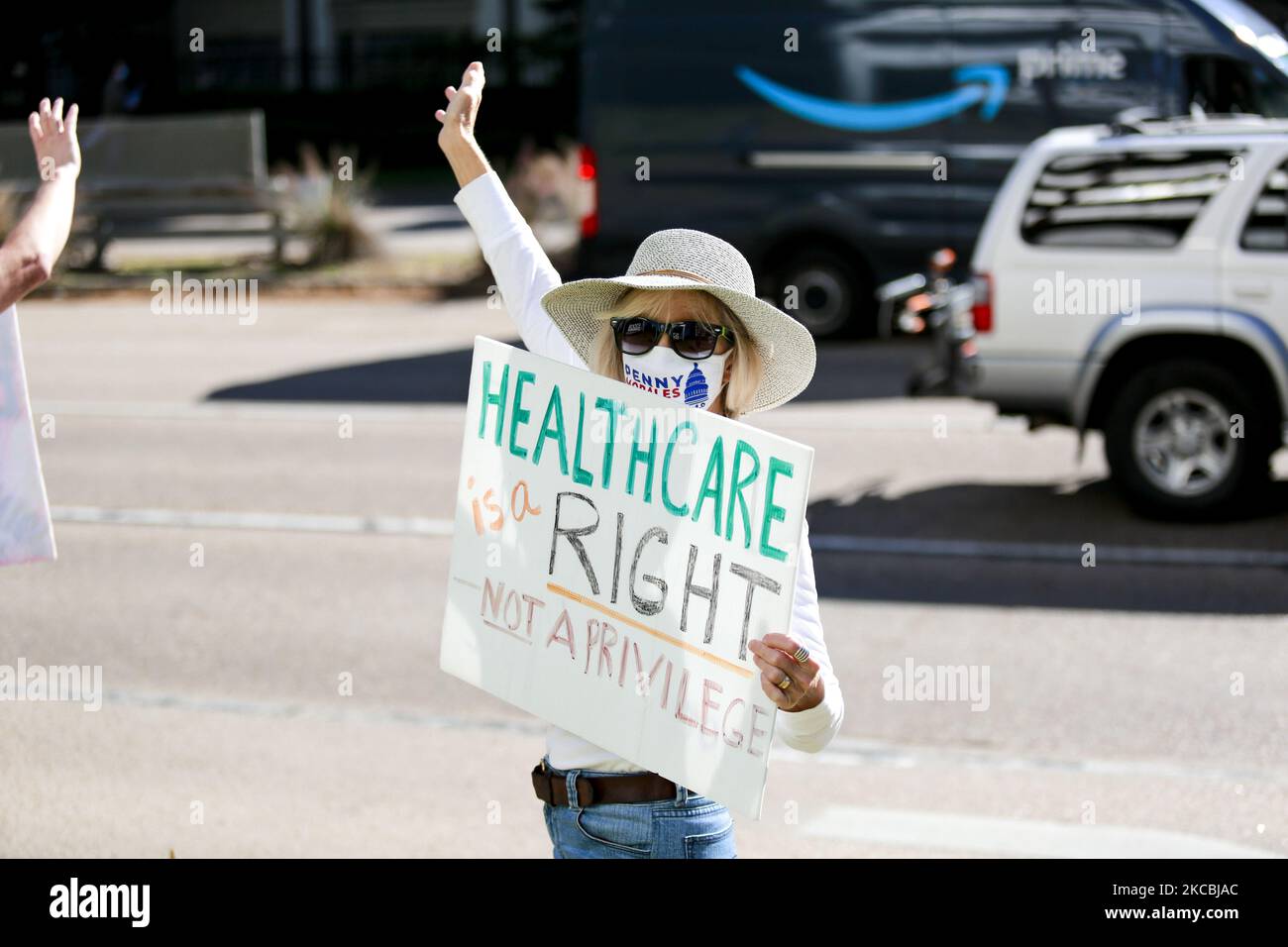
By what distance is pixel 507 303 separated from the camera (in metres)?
3.90

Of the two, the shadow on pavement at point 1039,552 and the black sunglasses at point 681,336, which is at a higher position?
the black sunglasses at point 681,336

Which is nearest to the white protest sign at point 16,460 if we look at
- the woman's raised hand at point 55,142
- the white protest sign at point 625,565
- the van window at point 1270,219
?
the woman's raised hand at point 55,142

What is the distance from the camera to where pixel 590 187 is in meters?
16.7

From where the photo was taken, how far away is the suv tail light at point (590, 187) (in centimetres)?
1659

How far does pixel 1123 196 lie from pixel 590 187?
742cm

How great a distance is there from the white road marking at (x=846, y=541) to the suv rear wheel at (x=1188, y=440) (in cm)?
58

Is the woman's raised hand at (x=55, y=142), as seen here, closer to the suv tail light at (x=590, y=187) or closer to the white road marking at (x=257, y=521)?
the white road marking at (x=257, y=521)

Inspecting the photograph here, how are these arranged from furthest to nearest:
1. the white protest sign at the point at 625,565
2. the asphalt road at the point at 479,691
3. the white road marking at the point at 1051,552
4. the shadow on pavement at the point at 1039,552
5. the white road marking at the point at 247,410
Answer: the white road marking at the point at 247,410
the white road marking at the point at 1051,552
the shadow on pavement at the point at 1039,552
the asphalt road at the point at 479,691
the white protest sign at the point at 625,565

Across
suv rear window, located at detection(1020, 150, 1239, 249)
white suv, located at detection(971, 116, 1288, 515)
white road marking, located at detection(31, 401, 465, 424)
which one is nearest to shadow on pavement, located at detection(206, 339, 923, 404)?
white road marking, located at detection(31, 401, 465, 424)

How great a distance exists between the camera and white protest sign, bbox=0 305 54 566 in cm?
389

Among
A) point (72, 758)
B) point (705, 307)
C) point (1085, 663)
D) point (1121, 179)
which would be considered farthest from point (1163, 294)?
point (705, 307)

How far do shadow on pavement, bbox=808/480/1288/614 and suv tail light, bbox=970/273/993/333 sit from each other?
40.9 inches

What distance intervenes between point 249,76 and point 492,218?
44003 mm

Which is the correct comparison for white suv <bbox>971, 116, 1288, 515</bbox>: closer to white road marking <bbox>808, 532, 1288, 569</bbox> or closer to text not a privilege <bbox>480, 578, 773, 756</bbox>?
white road marking <bbox>808, 532, 1288, 569</bbox>
